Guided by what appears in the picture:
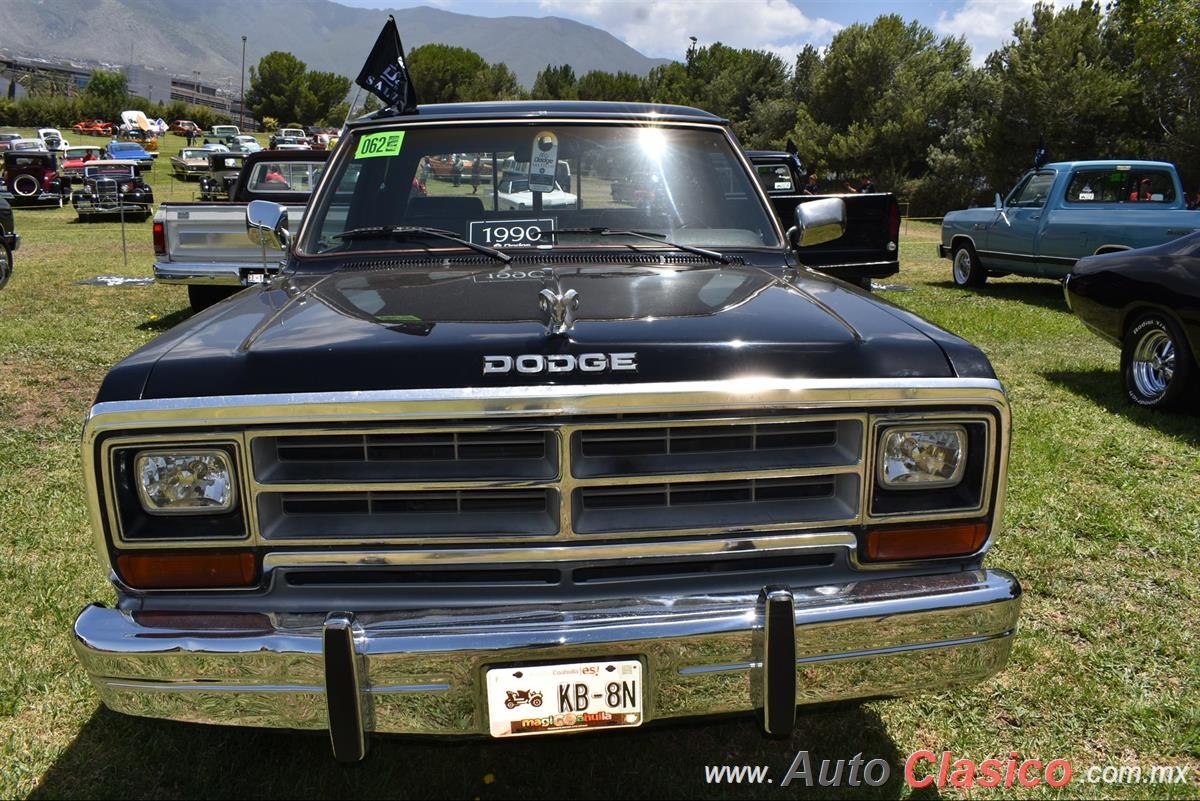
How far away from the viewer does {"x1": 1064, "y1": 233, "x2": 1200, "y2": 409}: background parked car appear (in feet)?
20.1

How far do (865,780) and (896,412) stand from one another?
119cm

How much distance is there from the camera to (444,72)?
10381 cm

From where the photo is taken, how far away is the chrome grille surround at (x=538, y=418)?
203cm

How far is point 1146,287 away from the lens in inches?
252

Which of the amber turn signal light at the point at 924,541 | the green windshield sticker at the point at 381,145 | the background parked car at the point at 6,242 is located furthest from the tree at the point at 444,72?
the amber turn signal light at the point at 924,541

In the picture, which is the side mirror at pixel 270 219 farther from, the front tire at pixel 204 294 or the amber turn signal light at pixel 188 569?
the front tire at pixel 204 294

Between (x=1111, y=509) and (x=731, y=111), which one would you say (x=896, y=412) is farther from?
(x=731, y=111)

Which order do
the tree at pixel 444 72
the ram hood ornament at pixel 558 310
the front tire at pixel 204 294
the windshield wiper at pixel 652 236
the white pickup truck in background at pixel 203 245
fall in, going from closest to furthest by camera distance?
the ram hood ornament at pixel 558 310
the windshield wiper at pixel 652 236
the white pickup truck in background at pixel 203 245
the front tire at pixel 204 294
the tree at pixel 444 72

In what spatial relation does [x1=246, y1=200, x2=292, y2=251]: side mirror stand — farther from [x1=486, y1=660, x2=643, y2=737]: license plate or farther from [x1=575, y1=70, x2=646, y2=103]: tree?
[x1=575, y1=70, x2=646, y2=103]: tree

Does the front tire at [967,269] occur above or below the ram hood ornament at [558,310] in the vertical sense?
below

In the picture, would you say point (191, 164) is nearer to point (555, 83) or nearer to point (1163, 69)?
point (1163, 69)

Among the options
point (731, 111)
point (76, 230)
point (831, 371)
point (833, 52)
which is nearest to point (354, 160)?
point (831, 371)

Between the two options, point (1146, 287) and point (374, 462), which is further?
point (1146, 287)

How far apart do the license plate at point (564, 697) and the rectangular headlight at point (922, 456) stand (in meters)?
0.74
